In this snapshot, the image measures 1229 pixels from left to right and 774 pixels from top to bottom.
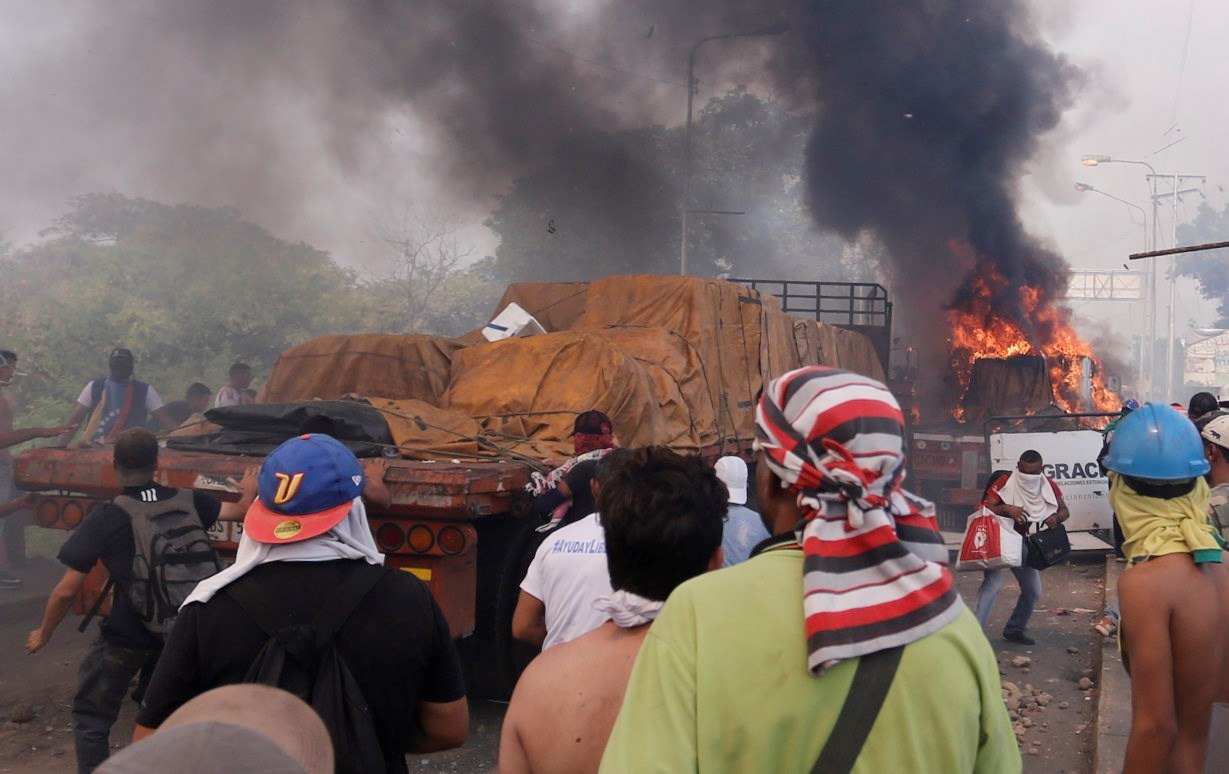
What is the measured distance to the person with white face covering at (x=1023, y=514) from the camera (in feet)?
24.8

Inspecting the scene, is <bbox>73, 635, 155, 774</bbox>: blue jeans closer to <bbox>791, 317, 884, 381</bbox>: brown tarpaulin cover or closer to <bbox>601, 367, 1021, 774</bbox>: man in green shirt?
<bbox>601, 367, 1021, 774</bbox>: man in green shirt

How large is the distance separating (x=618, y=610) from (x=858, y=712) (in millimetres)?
730

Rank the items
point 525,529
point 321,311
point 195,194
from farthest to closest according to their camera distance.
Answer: point 321,311
point 195,194
point 525,529

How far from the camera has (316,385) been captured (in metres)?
7.09

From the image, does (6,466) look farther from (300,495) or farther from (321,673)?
(321,673)

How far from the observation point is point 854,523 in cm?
151

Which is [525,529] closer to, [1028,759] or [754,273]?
[1028,759]

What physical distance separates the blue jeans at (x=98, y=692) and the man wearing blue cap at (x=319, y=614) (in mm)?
Answer: 1986

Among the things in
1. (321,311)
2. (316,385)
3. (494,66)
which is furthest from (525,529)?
(321,311)

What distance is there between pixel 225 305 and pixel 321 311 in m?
2.42

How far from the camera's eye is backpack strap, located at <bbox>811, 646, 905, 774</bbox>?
1.46m

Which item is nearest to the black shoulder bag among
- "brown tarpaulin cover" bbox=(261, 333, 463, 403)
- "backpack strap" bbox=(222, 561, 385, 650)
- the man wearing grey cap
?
"brown tarpaulin cover" bbox=(261, 333, 463, 403)

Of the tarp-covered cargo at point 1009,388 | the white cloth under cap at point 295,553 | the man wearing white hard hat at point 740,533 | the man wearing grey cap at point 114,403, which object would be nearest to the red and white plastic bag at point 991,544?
the man wearing white hard hat at point 740,533

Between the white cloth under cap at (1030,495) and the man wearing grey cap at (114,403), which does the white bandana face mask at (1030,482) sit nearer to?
the white cloth under cap at (1030,495)
